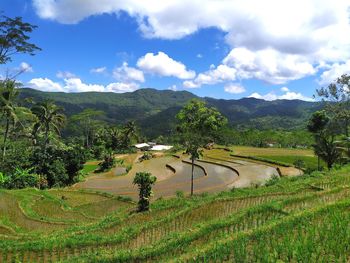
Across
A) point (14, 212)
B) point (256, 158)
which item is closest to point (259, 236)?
point (14, 212)

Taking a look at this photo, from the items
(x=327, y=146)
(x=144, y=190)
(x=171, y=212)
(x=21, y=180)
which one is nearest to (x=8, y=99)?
(x=21, y=180)

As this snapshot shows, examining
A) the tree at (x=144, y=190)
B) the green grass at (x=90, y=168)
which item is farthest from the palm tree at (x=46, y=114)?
the tree at (x=144, y=190)

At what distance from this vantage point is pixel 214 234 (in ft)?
35.1

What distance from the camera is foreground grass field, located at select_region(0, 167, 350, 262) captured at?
7.30m

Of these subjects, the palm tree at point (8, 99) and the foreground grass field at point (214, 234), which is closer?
the foreground grass field at point (214, 234)

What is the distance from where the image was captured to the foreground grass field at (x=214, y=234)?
7297 millimetres

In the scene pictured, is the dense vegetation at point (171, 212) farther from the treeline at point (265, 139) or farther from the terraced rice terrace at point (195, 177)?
the treeline at point (265, 139)

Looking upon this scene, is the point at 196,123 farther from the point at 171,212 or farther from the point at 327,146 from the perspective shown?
the point at 327,146

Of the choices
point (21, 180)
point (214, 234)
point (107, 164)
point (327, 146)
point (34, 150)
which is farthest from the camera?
point (107, 164)

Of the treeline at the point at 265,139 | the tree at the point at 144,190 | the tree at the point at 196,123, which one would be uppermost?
the tree at the point at 196,123

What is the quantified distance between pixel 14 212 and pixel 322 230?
20811 mm

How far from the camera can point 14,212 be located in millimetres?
22672

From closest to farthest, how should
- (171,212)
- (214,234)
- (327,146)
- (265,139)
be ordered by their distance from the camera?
(214,234) < (171,212) < (327,146) < (265,139)

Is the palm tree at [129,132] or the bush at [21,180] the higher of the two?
the palm tree at [129,132]
